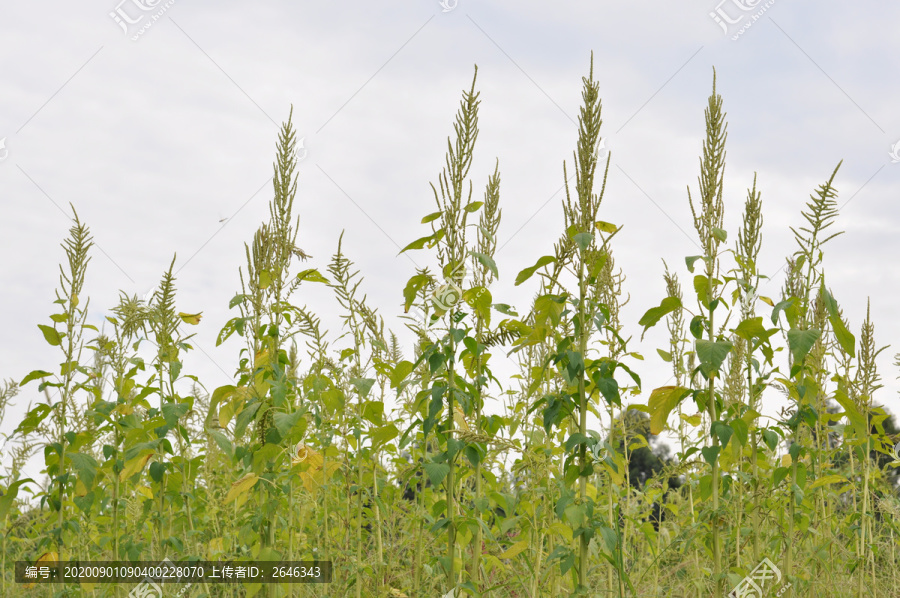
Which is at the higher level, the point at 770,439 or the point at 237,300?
the point at 237,300

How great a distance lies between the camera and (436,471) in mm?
2436

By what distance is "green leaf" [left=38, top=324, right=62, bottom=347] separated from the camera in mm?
3607

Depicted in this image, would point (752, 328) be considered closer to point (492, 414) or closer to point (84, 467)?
point (492, 414)

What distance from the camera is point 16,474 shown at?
534cm

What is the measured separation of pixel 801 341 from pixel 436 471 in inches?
55.1

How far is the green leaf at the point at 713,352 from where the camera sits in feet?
7.54

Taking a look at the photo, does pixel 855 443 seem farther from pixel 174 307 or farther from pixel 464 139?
pixel 174 307

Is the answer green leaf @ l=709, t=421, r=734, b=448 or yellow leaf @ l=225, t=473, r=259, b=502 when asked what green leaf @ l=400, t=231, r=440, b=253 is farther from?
green leaf @ l=709, t=421, r=734, b=448

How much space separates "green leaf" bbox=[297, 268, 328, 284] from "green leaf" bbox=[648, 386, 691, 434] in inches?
61.6

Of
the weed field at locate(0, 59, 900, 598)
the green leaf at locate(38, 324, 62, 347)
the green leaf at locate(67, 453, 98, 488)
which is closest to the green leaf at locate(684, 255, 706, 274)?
the weed field at locate(0, 59, 900, 598)

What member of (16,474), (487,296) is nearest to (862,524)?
(487,296)

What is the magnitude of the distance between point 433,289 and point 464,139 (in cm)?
63

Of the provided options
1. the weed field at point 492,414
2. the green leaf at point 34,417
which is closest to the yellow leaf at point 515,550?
the weed field at point 492,414

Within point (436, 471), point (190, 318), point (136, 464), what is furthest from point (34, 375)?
point (436, 471)
